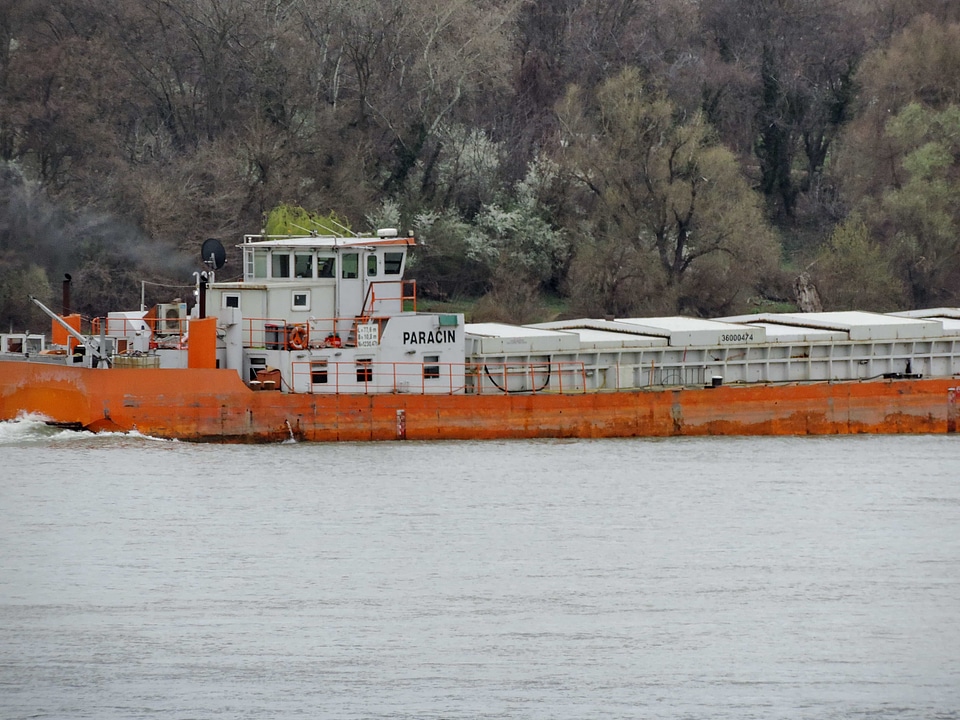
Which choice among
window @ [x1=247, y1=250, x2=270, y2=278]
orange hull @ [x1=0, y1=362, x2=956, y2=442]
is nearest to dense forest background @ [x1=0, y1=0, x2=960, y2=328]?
window @ [x1=247, y1=250, x2=270, y2=278]

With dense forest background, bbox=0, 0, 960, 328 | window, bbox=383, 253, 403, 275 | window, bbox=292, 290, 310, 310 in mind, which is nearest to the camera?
window, bbox=292, 290, 310, 310

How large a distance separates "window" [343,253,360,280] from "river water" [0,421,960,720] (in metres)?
4.76

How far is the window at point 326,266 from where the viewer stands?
46.5 metres

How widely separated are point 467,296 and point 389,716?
177 ft

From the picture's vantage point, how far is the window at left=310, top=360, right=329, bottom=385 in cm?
4525

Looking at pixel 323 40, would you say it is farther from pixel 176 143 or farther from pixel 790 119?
pixel 790 119

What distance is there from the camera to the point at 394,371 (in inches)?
1811

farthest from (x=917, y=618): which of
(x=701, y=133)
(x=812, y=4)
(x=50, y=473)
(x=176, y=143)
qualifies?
(x=812, y=4)

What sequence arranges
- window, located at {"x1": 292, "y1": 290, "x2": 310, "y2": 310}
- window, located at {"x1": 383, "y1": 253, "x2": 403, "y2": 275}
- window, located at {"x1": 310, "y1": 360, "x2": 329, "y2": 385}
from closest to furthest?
window, located at {"x1": 310, "y1": 360, "x2": 329, "y2": 385} → window, located at {"x1": 292, "y1": 290, "x2": 310, "y2": 310} → window, located at {"x1": 383, "y1": 253, "x2": 403, "y2": 275}

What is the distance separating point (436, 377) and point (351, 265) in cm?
353

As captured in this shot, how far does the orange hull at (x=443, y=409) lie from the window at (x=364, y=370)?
941 mm

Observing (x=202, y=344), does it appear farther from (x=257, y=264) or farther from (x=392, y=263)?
(x=392, y=263)

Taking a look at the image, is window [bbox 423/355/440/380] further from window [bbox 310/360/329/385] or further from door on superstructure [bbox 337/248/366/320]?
window [bbox 310/360/329/385]

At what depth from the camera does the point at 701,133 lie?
78.2m
